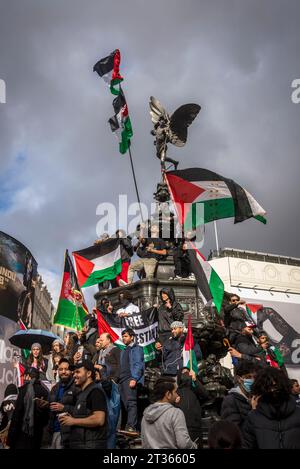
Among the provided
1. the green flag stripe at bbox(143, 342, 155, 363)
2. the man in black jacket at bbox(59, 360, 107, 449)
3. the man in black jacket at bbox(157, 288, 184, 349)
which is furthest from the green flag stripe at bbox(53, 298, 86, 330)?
the man in black jacket at bbox(59, 360, 107, 449)

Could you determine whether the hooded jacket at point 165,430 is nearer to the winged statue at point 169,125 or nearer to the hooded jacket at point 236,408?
the hooded jacket at point 236,408

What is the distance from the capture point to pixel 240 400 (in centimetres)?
387

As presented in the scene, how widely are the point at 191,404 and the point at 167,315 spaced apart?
133 inches

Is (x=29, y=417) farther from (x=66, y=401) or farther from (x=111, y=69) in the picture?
(x=111, y=69)

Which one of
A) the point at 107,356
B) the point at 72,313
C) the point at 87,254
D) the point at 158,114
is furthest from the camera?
the point at 158,114

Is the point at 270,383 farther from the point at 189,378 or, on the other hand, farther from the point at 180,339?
the point at 180,339

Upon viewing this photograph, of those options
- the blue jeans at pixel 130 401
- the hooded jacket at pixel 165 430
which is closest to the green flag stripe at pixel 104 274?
the blue jeans at pixel 130 401

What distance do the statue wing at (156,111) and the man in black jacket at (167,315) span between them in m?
6.52

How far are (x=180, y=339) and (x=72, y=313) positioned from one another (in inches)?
189

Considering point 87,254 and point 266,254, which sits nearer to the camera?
point 87,254

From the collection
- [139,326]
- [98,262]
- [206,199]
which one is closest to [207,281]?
[139,326]

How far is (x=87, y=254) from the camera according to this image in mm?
12234
